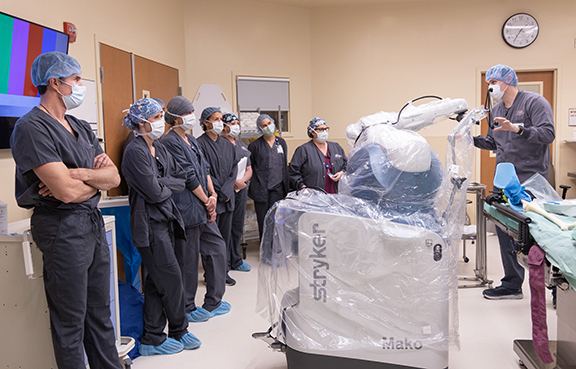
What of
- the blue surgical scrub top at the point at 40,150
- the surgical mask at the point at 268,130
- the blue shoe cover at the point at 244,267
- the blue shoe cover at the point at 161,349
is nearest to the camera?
the blue surgical scrub top at the point at 40,150

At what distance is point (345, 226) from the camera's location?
192 cm

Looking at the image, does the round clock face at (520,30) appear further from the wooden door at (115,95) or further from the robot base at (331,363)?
the robot base at (331,363)

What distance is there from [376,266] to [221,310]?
5.16ft

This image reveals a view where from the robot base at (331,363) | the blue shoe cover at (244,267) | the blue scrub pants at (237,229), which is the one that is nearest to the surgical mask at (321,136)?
the blue scrub pants at (237,229)

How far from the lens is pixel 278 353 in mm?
2541

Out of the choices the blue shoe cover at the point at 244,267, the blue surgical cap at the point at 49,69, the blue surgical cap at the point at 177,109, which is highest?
the blue surgical cap at the point at 49,69

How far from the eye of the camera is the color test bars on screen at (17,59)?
7.52ft

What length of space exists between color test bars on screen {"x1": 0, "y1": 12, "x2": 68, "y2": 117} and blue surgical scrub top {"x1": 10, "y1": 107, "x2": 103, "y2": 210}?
71cm

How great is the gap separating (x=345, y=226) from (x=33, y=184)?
126cm

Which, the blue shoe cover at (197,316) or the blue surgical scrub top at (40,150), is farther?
the blue shoe cover at (197,316)

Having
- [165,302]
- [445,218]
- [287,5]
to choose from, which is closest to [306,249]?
[445,218]

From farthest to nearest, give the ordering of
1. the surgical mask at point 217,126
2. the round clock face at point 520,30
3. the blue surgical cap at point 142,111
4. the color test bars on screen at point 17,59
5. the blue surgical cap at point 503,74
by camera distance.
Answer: the round clock face at point 520,30, the surgical mask at point 217,126, the blue surgical cap at point 503,74, the blue surgical cap at point 142,111, the color test bars on screen at point 17,59

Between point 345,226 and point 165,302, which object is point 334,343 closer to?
point 345,226

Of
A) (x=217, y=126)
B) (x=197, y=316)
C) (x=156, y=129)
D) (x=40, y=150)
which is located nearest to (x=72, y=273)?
(x=40, y=150)
